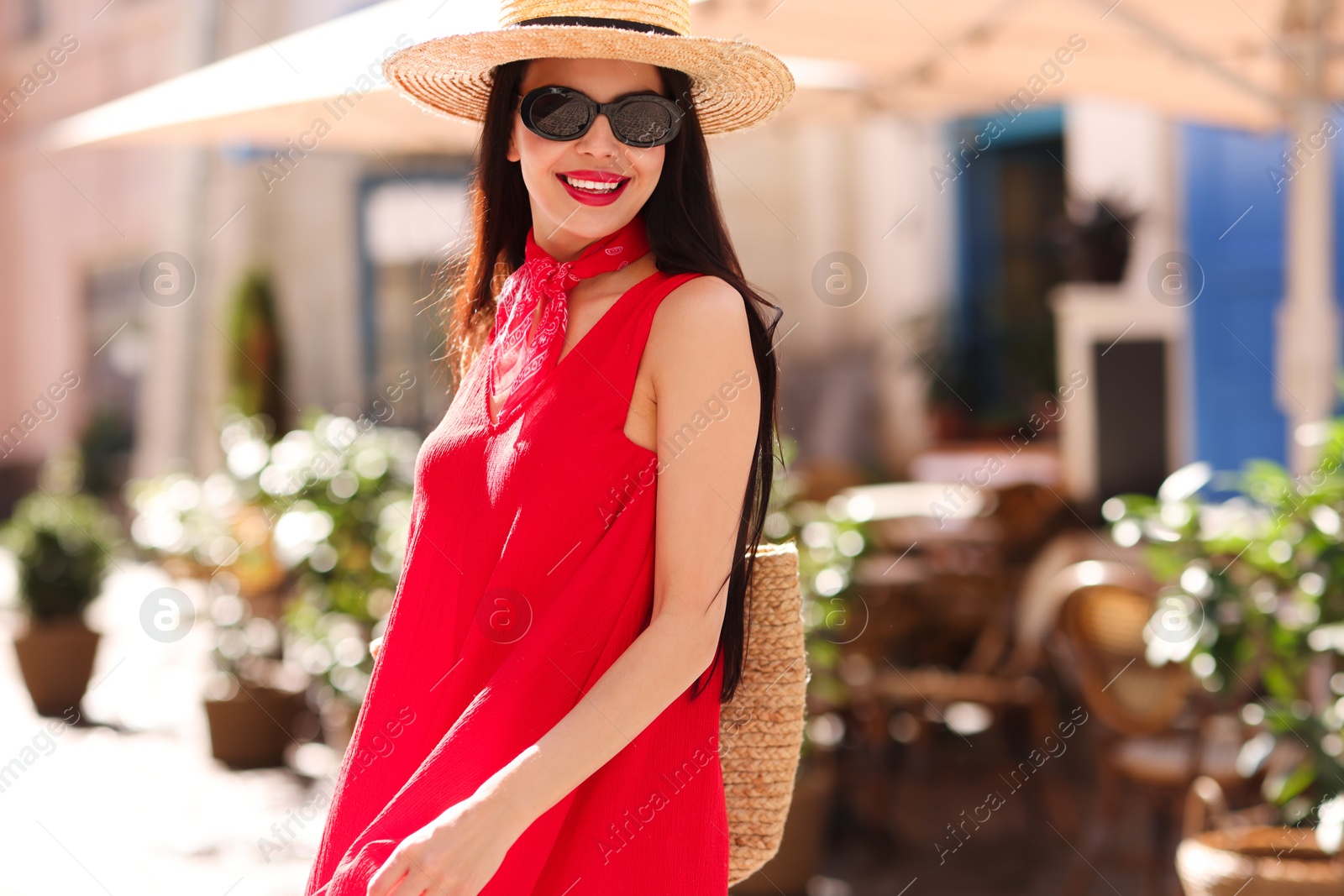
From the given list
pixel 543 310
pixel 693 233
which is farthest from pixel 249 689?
pixel 693 233

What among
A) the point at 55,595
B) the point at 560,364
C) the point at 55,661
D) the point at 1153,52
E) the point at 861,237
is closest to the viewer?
the point at 560,364

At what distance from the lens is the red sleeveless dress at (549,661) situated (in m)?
1.59

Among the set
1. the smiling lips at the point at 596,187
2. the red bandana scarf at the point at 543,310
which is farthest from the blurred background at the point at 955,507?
the smiling lips at the point at 596,187

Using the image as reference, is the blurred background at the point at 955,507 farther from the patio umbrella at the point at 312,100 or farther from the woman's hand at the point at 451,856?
the woman's hand at the point at 451,856

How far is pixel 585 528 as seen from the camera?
5.35 feet

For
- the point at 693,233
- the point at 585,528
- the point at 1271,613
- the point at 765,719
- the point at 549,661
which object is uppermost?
the point at 693,233

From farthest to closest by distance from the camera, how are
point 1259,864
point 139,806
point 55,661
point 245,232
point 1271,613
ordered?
point 245,232 < point 55,661 < point 139,806 < point 1271,613 < point 1259,864

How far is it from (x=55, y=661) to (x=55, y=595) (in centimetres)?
38

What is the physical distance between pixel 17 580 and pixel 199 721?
52.8 inches

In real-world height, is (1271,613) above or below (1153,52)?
below

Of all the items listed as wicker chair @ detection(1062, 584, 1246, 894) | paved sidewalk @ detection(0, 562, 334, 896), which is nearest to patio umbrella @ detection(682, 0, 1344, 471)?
wicker chair @ detection(1062, 584, 1246, 894)

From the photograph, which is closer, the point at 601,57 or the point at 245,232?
the point at 601,57

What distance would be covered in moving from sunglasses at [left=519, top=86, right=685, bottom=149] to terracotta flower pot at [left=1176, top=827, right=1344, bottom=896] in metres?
2.28

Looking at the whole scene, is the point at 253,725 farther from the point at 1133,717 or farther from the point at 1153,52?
the point at 1153,52
